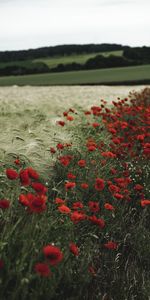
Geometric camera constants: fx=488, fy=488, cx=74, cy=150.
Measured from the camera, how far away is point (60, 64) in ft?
131

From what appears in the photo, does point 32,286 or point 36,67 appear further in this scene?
point 36,67

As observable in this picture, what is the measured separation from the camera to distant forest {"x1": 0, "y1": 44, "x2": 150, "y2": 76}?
39.2 meters

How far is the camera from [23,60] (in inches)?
1651

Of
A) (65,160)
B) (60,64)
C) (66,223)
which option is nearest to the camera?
(66,223)

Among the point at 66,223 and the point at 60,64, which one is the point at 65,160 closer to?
the point at 66,223

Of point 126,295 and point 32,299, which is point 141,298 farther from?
point 32,299

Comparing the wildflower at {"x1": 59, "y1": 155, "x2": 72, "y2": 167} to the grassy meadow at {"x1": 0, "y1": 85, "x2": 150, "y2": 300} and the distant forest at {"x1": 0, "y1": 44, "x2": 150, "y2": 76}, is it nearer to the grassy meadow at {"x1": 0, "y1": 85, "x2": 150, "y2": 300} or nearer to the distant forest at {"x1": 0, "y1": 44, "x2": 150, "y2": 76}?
the grassy meadow at {"x1": 0, "y1": 85, "x2": 150, "y2": 300}

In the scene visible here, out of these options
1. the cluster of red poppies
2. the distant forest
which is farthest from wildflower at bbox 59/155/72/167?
the distant forest

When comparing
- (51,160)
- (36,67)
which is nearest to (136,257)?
(51,160)

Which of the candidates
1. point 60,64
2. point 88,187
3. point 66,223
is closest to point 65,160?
point 66,223

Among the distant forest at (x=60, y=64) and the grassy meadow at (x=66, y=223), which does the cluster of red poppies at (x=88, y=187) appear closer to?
the grassy meadow at (x=66, y=223)

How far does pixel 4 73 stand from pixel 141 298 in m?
37.8

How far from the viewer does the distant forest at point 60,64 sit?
128 ft

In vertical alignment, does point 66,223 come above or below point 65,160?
below
